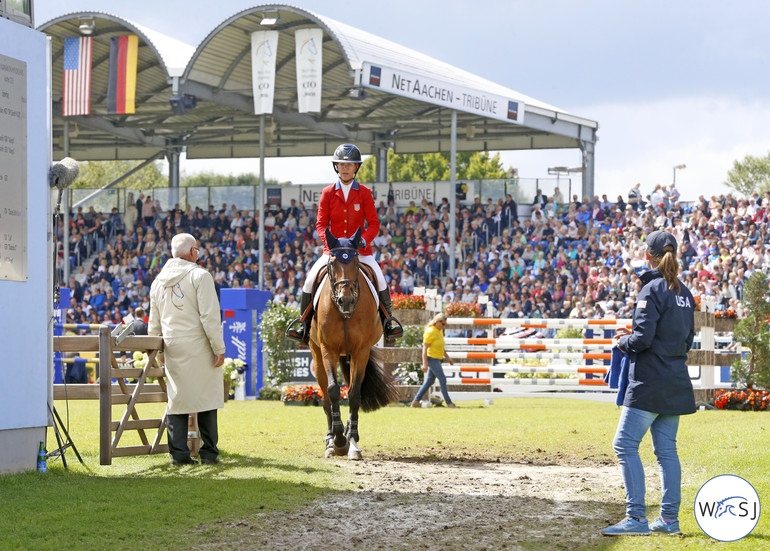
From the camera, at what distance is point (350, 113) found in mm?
37469

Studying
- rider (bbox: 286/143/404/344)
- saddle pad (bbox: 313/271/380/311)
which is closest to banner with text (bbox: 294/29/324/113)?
rider (bbox: 286/143/404/344)

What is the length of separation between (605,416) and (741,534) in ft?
32.3

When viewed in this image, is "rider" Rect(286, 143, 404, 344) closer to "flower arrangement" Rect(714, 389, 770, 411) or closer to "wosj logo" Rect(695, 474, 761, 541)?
"wosj logo" Rect(695, 474, 761, 541)

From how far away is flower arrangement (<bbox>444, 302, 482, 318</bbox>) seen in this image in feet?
69.8

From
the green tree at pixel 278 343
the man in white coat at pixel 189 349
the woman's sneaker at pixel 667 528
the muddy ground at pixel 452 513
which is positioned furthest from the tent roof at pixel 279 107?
the woman's sneaker at pixel 667 528

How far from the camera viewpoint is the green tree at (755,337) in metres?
18.0

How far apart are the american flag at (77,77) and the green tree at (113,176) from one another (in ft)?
106

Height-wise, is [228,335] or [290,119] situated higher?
[290,119]

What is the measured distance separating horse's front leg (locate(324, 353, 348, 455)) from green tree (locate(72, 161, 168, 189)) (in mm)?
56095

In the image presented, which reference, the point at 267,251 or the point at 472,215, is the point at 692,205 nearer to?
the point at 472,215

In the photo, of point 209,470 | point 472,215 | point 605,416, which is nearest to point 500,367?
point 605,416

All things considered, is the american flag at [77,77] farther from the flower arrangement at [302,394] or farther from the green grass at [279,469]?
the green grass at [279,469]

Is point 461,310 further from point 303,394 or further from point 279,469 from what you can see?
point 279,469

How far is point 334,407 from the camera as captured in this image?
413 inches
